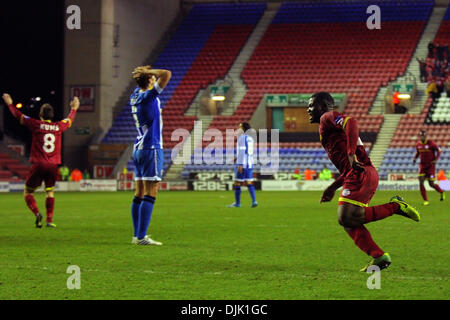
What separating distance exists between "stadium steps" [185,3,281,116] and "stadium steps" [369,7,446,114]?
715 centimetres

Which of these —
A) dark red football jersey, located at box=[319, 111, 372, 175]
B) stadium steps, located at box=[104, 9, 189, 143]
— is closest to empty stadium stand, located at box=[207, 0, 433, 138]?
stadium steps, located at box=[104, 9, 189, 143]

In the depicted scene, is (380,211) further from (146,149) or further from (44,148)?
(44,148)

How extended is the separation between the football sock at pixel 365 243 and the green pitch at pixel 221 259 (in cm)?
24

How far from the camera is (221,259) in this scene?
10016 millimetres

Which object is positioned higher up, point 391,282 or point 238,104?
point 238,104

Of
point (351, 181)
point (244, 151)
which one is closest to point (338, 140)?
point (351, 181)

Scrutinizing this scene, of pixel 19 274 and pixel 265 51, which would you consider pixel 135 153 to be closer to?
pixel 19 274

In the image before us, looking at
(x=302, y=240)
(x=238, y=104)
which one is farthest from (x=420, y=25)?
(x=302, y=240)

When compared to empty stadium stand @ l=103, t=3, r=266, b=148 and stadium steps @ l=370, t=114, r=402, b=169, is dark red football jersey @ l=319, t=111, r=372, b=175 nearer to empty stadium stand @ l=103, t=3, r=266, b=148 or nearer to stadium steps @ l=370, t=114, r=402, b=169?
stadium steps @ l=370, t=114, r=402, b=169

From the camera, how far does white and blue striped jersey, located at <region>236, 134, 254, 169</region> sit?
22.1 metres

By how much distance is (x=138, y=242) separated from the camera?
11797 mm

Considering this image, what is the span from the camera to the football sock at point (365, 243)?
8.41 meters

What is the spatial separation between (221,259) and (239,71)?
3500 centimetres
